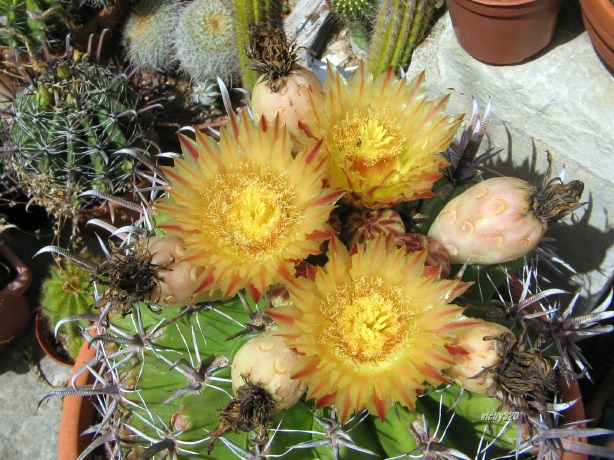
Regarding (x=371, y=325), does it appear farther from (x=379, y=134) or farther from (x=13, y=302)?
(x=13, y=302)

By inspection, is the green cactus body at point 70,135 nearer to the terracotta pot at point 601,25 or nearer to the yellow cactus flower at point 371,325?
the yellow cactus flower at point 371,325

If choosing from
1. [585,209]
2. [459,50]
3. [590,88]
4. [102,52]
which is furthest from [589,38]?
[102,52]

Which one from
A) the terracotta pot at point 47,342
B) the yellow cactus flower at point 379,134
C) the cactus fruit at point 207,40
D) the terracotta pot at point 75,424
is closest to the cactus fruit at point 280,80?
the yellow cactus flower at point 379,134

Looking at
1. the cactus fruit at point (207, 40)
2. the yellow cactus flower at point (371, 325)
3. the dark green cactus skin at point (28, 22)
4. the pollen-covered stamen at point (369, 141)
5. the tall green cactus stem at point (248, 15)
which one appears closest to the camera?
the yellow cactus flower at point (371, 325)

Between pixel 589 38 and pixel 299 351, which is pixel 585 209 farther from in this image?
pixel 299 351

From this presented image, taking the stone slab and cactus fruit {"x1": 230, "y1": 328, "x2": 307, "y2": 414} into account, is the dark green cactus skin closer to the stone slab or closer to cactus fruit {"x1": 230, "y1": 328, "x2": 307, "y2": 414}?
the stone slab

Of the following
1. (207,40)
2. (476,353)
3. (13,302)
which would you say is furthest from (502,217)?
(13,302)
